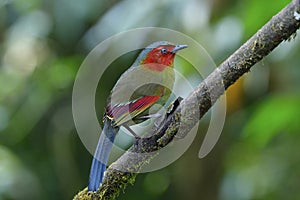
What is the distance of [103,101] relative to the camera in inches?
146

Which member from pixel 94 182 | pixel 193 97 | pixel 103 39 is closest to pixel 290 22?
pixel 193 97

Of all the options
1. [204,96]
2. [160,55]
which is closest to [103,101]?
[160,55]

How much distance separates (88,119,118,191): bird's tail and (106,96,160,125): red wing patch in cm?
10

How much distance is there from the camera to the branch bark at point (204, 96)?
1.26 metres

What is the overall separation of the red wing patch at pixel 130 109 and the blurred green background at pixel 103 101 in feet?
4.33

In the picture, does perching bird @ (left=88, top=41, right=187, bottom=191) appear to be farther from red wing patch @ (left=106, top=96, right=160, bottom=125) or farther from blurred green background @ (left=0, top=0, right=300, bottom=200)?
blurred green background @ (left=0, top=0, right=300, bottom=200)

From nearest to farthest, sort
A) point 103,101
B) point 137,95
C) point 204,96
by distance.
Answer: point 204,96
point 137,95
point 103,101

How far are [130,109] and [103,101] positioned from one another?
87.9 inches

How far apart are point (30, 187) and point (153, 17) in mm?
1368

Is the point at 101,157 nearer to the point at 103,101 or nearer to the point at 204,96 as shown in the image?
the point at 204,96

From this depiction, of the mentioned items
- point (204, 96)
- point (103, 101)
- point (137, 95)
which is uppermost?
point (103, 101)

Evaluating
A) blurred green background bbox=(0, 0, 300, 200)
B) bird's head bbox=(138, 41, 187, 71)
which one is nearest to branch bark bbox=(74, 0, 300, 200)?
bird's head bbox=(138, 41, 187, 71)

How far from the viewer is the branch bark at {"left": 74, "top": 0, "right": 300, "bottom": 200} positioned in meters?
1.26

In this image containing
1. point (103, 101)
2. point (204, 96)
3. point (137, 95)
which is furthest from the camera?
point (103, 101)
